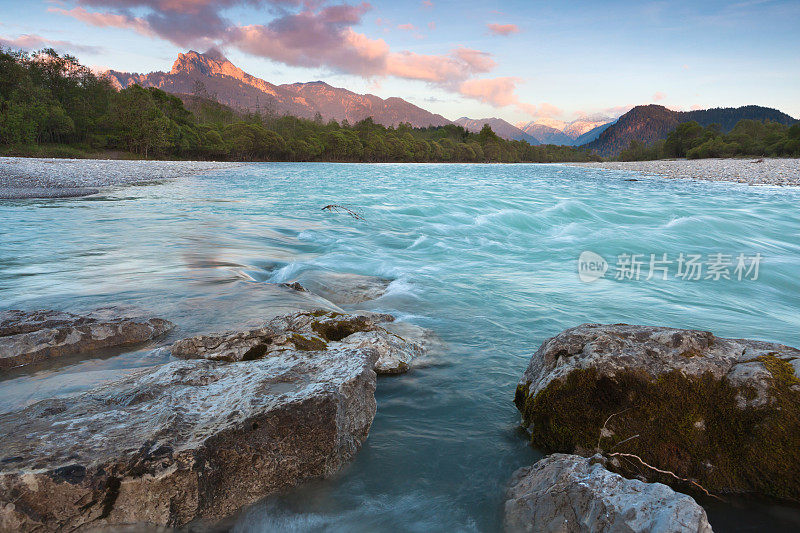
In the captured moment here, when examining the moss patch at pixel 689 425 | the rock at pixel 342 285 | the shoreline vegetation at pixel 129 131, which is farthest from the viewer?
the shoreline vegetation at pixel 129 131

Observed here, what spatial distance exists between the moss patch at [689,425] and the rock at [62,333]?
12.1 ft

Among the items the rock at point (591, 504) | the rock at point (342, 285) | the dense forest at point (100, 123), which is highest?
the dense forest at point (100, 123)

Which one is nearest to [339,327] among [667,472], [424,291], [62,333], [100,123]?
[62,333]

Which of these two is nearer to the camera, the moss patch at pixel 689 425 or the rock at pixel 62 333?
the moss patch at pixel 689 425

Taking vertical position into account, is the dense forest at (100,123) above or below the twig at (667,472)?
above

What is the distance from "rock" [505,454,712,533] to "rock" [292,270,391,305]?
13.7 ft

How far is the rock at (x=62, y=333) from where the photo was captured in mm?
3458

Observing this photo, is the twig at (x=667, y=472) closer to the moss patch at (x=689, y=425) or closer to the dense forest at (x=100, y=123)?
the moss patch at (x=689, y=425)

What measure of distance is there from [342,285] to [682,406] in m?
5.07

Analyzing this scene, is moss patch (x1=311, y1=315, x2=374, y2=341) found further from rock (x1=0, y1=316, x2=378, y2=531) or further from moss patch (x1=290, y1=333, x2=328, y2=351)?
rock (x1=0, y1=316, x2=378, y2=531)

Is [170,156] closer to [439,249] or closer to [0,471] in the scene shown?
[439,249]

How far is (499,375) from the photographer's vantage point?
4.21 m

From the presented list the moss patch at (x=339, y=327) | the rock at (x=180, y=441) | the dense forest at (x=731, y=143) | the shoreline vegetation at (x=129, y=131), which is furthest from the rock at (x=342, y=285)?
the dense forest at (x=731, y=143)

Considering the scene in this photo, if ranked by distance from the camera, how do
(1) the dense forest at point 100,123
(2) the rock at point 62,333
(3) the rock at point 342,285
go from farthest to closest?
(1) the dense forest at point 100,123 → (3) the rock at point 342,285 → (2) the rock at point 62,333
